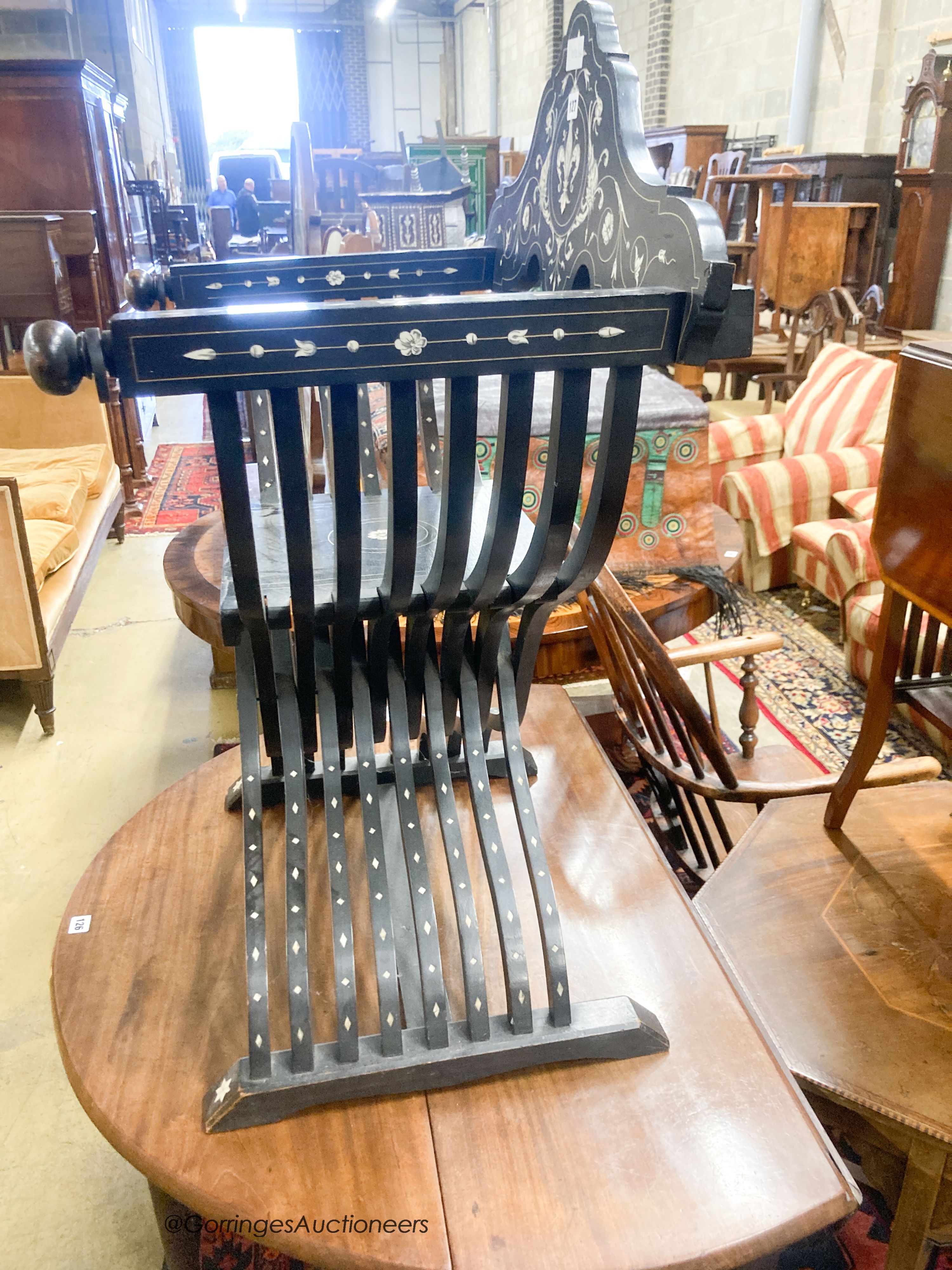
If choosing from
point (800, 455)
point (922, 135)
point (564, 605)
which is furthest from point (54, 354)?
point (922, 135)

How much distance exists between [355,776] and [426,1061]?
441 mm

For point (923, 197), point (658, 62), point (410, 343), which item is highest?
point (658, 62)

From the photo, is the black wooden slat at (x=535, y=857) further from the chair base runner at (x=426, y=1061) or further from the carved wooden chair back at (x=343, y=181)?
the carved wooden chair back at (x=343, y=181)

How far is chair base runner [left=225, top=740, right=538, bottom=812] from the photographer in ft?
3.83

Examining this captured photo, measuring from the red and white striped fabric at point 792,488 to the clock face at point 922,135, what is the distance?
328 centimetres

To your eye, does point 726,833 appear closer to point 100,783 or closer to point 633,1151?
point 633,1151

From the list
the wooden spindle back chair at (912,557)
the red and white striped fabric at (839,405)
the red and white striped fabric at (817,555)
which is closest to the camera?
the wooden spindle back chair at (912,557)

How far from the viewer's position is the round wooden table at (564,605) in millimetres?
1938

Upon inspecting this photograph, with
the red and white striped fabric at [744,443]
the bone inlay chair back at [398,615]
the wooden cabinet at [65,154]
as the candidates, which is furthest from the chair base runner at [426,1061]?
the wooden cabinet at [65,154]

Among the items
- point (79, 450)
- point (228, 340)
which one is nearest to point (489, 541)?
point (228, 340)

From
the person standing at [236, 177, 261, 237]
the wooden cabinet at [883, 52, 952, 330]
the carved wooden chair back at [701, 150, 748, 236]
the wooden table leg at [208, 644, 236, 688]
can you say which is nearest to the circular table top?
the wooden table leg at [208, 644, 236, 688]

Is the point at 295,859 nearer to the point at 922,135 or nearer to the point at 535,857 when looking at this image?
the point at 535,857

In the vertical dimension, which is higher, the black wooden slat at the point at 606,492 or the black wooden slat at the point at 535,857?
the black wooden slat at the point at 606,492

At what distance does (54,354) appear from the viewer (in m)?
0.70
